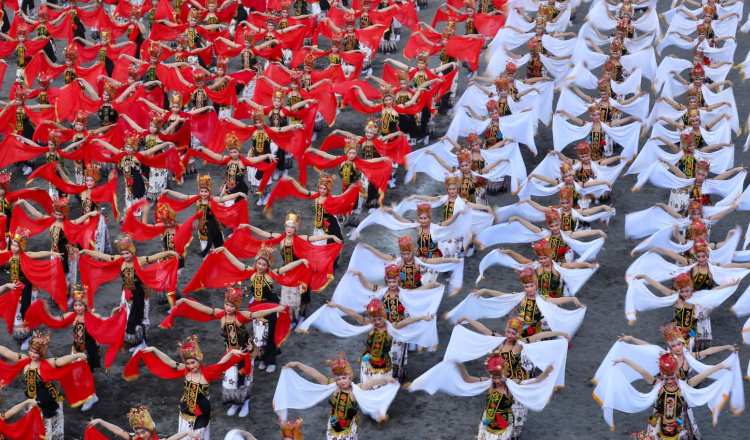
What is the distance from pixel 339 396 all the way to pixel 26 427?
4.79 metres

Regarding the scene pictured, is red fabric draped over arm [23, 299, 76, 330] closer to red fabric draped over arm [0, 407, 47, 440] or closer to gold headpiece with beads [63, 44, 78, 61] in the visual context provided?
red fabric draped over arm [0, 407, 47, 440]

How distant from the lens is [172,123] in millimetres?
26656

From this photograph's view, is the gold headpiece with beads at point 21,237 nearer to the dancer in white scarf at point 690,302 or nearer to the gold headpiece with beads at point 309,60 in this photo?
the gold headpiece with beads at point 309,60

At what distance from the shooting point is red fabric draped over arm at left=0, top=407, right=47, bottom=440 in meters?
18.2

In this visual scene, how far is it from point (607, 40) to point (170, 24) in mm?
11523

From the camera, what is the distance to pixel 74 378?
64.1 ft

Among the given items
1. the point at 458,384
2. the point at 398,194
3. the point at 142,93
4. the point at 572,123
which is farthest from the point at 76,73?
the point at 458,384

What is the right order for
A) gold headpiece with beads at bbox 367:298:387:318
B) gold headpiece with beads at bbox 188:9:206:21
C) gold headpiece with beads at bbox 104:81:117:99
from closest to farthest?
gold headpiece with beads at bbox 367:298:387:318, gold headpiece with beads at bbox 104:81:117:99, gold headpiece with beads at bbox 188:9:206:21

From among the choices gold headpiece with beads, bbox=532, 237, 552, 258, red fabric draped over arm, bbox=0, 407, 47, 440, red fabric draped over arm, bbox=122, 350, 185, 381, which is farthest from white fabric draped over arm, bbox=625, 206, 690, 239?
red fabric draped over arm, bbox=0, 407, 47, 440

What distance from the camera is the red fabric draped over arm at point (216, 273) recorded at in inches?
869

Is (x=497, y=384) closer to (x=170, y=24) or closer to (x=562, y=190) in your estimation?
(x=562, y=190)

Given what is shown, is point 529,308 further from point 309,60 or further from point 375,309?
point 309,60

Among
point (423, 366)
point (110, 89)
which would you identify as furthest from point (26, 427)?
point (110, 89)

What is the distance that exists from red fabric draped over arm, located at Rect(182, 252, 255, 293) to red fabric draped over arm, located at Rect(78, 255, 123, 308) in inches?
54.3
